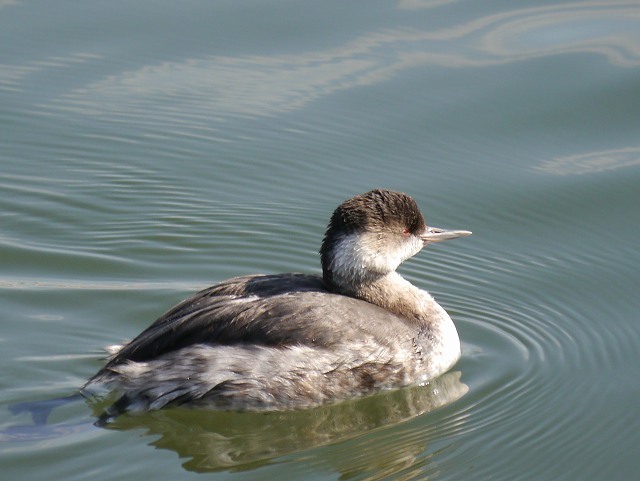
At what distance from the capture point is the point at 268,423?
27.6 feet

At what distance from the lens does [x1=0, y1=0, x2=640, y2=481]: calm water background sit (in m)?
8.16

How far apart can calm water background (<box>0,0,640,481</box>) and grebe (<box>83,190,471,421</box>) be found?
19 cm

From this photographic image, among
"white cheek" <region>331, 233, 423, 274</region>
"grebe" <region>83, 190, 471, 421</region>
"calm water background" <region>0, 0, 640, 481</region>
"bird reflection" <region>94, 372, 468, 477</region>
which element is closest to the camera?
"bird reflection" <region>94, 372, 468, 477</region>

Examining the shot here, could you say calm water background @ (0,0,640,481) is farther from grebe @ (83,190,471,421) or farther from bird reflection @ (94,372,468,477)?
grebe @ (83,190,471,421)

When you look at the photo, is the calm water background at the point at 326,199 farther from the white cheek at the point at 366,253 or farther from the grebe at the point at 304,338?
the white cheek at the point at 366,253

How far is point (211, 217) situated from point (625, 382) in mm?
3788

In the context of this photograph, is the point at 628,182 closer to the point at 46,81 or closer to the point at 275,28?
the point at 275,28

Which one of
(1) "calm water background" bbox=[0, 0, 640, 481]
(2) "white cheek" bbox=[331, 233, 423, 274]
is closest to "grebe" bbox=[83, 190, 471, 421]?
(2) "white cheek" bbox=[331, 233, 423, 274]

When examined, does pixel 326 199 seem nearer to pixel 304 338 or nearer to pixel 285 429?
pixel 304 338

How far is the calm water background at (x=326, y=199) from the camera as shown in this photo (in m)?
8.16

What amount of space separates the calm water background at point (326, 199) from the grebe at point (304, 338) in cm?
19

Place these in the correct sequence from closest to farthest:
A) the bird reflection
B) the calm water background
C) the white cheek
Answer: the bird reflection < the calm water background < the white cheek

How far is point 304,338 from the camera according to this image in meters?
8.48

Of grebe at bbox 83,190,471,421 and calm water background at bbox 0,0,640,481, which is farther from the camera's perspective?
grebe at bbox 83,190,471,421
